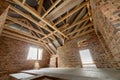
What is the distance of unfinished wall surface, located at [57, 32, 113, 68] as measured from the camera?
3.65m

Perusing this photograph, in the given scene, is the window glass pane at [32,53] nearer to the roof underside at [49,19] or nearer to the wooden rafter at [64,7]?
the roof underside at [49,19]

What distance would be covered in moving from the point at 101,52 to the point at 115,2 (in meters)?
2.88

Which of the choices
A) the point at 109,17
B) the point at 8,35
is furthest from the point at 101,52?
the point at 8,35

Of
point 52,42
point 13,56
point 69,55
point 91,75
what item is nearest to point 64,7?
point 91,75

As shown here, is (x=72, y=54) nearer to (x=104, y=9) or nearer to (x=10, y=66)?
(x=104, y=9)

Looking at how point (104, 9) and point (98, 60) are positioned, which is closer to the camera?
point (104, 9)

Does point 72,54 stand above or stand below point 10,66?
above

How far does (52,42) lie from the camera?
20.6ft

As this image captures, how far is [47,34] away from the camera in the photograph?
538 cm

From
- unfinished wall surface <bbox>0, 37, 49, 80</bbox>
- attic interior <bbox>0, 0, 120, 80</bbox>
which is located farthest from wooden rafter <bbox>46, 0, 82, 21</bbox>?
unfinished wall surface <bbox>0, 37, 49, 80</bbox>

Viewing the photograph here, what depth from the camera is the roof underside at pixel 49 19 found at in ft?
9.54

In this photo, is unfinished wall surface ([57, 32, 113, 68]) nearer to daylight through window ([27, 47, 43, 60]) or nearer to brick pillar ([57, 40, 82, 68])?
brick pillar ([57, 40, 82, 68])

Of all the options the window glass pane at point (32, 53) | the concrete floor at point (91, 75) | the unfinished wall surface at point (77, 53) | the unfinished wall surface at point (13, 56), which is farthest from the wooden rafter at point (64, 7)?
the window glass pane at point (32, 53)

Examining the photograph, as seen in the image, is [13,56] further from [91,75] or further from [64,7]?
[91,75]
